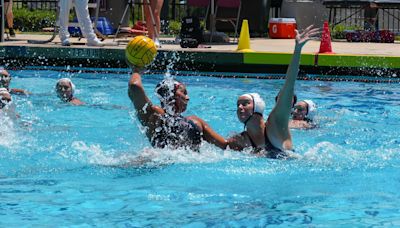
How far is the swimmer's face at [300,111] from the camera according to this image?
29.2ft

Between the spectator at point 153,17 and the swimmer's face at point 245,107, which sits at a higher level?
the spectator at point 153,17

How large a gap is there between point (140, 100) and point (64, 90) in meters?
3.93

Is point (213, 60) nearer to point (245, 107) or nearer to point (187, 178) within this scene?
point (245, 107)

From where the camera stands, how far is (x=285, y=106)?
6344mm


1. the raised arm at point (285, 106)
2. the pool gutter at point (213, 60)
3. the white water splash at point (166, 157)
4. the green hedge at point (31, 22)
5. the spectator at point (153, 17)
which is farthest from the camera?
the green hedge at point (31, 22)

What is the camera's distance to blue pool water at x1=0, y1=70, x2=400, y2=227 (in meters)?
5.52

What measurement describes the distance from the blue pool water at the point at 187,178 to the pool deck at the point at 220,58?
344 cm

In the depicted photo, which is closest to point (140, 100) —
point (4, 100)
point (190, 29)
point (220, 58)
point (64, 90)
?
point (4, 100)

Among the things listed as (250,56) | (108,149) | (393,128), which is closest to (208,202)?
(108,149)

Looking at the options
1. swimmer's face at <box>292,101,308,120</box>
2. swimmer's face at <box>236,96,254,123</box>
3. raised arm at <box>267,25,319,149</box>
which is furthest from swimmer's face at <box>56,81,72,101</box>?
raised arm at <box>267,25,319,149</box>

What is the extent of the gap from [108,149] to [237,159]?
5.12 feet

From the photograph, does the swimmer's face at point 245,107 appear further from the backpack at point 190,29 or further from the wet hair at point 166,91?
the backpack at point 190,29

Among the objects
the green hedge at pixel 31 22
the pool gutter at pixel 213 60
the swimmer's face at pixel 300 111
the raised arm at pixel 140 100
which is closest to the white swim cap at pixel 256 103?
the raised arm at pixel 140 100

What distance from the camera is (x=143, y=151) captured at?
6934mm
